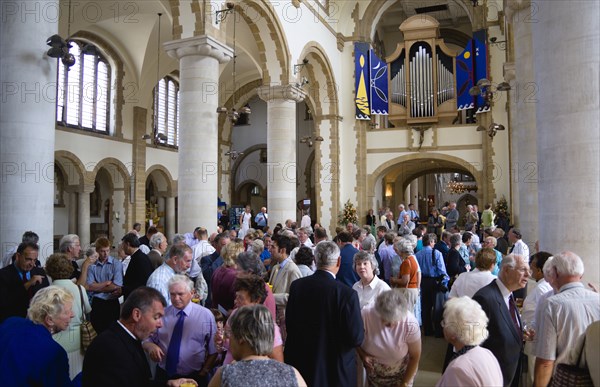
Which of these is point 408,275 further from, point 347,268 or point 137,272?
point 137,272

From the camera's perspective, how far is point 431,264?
654 centimetres

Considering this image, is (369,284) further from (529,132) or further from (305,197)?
(305,197)

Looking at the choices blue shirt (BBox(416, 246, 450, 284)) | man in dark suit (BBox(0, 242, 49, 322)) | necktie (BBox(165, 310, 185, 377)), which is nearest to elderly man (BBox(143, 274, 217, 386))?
necktie (BBox(165, 310, 185, 377))

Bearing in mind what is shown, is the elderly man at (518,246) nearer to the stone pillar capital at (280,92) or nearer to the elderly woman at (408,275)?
the elderly woman at (408,275)

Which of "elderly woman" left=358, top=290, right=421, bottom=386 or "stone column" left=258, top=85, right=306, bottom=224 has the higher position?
"stone column" left=258, top=85, right=306, bottom=224

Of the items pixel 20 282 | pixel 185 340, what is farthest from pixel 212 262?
pixel 185 340

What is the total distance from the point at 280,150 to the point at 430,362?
30.7ft

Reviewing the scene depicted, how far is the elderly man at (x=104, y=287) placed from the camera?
4.91 metres

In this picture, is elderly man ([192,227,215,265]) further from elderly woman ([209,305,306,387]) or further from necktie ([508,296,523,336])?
elderly woman ([209,305,306,387])

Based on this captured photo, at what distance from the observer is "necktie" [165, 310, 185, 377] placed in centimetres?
307

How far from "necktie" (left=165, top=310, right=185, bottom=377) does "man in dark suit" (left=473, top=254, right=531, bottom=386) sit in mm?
1827

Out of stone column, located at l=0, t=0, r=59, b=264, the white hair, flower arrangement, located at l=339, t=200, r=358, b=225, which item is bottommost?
the white hair

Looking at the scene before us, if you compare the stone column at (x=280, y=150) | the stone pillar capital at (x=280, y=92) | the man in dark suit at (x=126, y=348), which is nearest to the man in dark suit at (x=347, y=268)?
the man in dark suit at (x=126, y=348)

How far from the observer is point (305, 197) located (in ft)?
86.5
